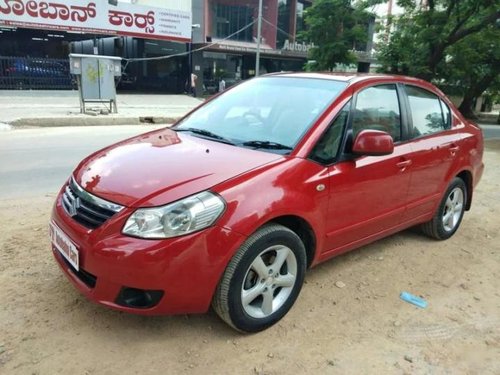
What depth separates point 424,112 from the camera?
4.20 meters

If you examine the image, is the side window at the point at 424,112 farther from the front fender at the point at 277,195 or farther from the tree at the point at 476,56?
the tree at the point at 476,56

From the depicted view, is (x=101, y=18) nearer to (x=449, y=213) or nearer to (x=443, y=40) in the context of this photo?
(x=443, y=40)

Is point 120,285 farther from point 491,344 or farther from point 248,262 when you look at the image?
point 491,344

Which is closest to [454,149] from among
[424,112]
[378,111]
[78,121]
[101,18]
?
[424,112]

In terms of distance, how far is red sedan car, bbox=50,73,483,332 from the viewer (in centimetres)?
245

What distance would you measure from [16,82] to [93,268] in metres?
21.3

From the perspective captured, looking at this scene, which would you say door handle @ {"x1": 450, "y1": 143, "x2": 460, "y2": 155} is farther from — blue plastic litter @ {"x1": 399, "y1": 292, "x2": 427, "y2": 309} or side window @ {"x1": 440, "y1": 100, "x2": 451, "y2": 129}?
blue plastic litter @ {"x1": 399, "y1": 292, "x2": 427, "y2": 309}

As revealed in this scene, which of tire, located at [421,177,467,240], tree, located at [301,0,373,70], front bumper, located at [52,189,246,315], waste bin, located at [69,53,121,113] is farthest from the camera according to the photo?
tree, located at [301,0,373,70]

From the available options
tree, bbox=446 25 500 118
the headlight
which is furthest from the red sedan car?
tree, bbox=446 25 500 118

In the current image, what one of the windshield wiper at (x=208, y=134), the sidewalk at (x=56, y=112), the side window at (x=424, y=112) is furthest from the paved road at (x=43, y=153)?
the side window at (x=424, y=112)

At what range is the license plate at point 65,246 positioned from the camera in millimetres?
2609

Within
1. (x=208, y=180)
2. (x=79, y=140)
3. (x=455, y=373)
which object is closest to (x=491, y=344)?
(x=455, y=373)

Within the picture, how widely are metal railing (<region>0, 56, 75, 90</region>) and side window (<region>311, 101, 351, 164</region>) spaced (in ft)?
68.6

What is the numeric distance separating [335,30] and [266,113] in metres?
14.6
